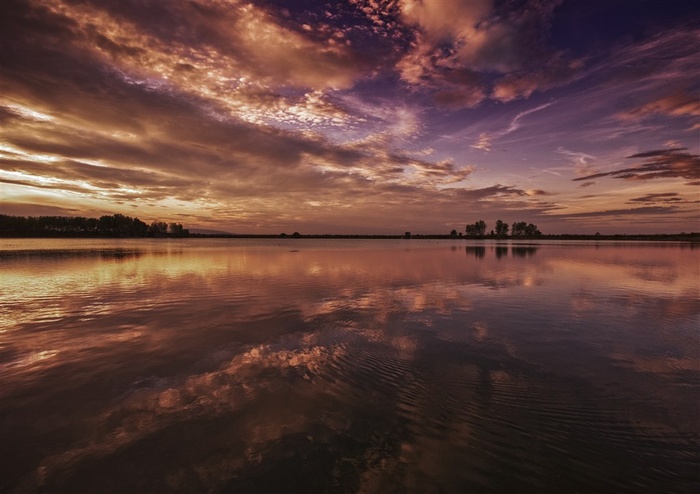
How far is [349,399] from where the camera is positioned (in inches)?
320

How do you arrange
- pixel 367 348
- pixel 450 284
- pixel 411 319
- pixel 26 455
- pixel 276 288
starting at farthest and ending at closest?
pixel 450 284
pixel 276 288
pixel 411 319
pixel 367 348
pixel 26 455

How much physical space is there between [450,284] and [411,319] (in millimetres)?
11987

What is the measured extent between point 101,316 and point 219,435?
44.8ft

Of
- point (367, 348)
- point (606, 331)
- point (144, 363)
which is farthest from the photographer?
point (606, 331)

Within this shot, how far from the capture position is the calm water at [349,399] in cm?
567

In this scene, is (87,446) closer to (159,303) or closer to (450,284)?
(159,303)

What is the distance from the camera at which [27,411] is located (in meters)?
7.65

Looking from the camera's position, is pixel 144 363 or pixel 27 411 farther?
pixel 144 363

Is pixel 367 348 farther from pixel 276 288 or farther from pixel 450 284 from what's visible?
pixel 450 284

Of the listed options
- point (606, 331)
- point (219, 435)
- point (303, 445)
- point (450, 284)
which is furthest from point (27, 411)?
point (450, 284)

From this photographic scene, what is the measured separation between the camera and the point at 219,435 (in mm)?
6695

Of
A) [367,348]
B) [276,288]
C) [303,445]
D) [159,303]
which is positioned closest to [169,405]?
[303,445]

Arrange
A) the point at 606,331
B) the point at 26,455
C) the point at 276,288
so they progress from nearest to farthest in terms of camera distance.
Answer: the point at 26,455
the point at 606,331
the point at 276,288

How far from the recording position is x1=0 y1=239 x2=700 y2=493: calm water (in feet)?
18.6
